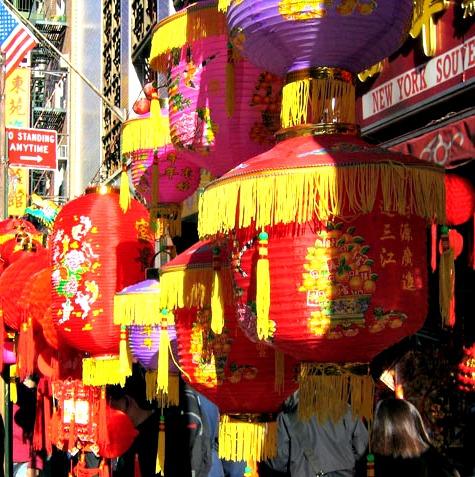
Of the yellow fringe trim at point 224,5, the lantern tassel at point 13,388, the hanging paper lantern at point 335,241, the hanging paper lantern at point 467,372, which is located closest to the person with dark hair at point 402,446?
the hanging paper lantern at point 467,372

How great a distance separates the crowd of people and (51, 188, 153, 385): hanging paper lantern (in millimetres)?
652

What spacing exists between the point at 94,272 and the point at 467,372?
2.44 m

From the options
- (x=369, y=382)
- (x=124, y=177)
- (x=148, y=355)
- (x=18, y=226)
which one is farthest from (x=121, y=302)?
(x=18, y=226)

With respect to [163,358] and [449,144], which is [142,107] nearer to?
[449,144]

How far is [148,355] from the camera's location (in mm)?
6594

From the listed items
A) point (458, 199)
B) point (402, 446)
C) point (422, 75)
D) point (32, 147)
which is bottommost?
point (402, 446)

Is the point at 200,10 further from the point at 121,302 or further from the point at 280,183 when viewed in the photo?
the point at 121,302

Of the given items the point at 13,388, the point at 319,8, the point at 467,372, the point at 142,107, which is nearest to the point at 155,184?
the point at 142,107

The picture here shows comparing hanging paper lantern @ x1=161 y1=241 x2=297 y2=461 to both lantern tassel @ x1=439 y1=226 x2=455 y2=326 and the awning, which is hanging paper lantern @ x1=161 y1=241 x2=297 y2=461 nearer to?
lantern tassel @ x1=439 y1=226 x2=455 y2=326

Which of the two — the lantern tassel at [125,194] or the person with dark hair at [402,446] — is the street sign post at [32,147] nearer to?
the lantern tassel at [125,194]

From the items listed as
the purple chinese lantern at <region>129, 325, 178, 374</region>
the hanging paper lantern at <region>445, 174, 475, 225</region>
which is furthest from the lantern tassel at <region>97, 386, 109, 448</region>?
the hanging paper lantern at <region>445, 174, 475, 225</region>

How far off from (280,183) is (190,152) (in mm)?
1520

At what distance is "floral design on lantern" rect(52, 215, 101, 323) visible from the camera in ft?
22.3

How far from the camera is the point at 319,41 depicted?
3885 mm
